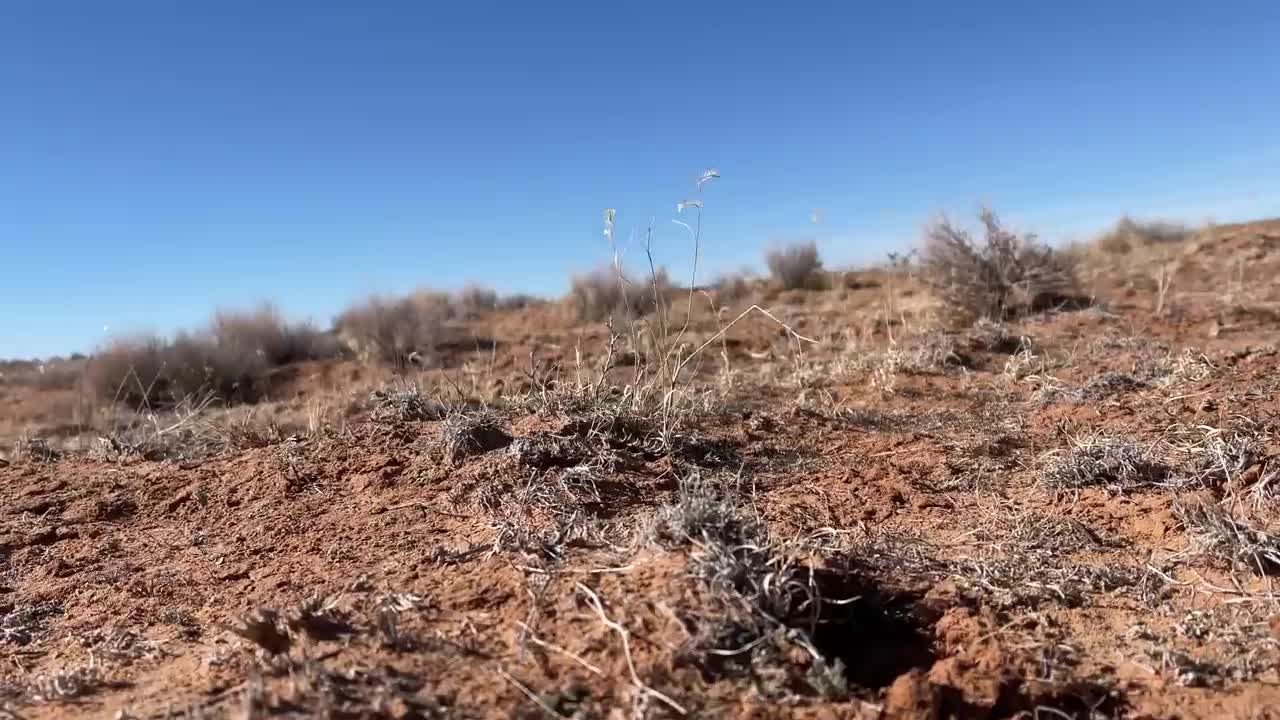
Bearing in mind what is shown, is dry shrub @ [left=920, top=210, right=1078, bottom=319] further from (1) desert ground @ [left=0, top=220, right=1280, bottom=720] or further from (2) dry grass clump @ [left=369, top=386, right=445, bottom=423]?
(2) dry grass clump @ [left=369, top=386, right=445, bottom=423]

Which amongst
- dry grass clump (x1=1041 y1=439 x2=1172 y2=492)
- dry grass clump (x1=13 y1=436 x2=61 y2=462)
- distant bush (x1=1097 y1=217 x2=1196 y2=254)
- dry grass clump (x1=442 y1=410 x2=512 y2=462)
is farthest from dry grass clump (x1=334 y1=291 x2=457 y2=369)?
distant bush (x1=1097 y1=217 x2=1196 y2=254)

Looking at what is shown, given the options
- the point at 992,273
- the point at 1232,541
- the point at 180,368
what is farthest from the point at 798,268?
the point at 1232,541

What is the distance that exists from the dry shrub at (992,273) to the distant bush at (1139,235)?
11.2 metres

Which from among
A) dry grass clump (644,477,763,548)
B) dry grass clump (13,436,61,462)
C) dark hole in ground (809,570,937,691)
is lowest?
dark hole in ground (809,570,937,691)

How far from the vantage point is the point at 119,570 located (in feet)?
11.9

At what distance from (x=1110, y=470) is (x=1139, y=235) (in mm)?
20696

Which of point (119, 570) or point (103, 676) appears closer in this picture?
point (103, 676)

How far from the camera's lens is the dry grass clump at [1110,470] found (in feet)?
12.4

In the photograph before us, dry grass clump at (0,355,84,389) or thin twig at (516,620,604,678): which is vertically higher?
dry grass clump at (0,355,84,389)

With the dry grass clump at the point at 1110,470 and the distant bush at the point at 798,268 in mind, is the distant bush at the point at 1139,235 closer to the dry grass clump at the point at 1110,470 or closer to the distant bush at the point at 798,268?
the distant bush at the point at 798,268

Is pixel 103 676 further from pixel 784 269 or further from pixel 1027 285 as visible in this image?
pixel 784 269

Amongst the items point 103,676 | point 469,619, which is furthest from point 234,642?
point 469,619

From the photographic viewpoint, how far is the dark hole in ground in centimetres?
246

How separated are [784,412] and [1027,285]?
231 inches
